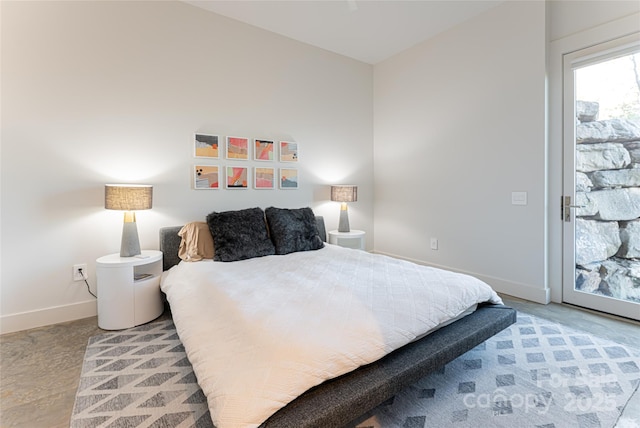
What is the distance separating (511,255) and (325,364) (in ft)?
→ 8.98

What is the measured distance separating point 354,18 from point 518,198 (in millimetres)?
2592

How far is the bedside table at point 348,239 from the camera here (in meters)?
3.78

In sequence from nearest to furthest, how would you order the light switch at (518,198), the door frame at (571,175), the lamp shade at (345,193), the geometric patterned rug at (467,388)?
the geometric patterned rug at (467,388), the door frame at (571,175), the light switch at (518,198), the lamp shade at (345,193)

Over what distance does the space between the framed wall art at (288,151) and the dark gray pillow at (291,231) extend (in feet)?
2.53

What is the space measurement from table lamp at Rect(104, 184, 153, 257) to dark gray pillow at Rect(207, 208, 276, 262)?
577mm

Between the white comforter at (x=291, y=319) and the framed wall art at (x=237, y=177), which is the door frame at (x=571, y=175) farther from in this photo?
the framed wall art at (x=237, y=177)

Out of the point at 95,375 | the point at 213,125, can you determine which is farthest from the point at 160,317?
the point at 213,125

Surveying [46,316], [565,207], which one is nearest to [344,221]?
[565,207]

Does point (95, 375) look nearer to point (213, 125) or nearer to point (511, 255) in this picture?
point (213, 125)

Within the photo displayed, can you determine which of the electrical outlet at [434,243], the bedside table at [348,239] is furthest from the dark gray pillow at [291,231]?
the electrical outlet at [434,243]

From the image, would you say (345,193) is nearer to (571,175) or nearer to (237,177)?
(237,177)

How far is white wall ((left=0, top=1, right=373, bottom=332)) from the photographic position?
2359 millimetres

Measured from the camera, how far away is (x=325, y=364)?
1189 millimetres

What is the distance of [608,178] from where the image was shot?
8.45 feet
